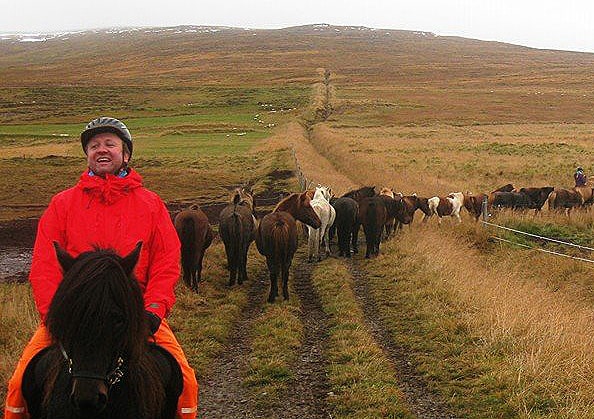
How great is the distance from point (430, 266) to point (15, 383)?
954 centimetres

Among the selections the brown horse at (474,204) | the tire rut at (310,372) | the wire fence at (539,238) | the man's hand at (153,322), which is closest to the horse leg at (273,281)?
the tire rut at (310,372)

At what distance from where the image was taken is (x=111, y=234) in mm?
3875

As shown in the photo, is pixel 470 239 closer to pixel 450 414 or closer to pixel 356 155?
pixel 450 414

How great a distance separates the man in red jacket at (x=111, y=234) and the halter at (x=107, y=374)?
57cm

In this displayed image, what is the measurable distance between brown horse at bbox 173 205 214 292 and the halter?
25.1ft

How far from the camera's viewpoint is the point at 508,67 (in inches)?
5138

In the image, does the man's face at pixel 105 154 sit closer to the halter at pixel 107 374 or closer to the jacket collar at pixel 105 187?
the jacket collar at pixel 105 187

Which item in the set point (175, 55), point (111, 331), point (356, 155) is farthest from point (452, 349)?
point (175, 55)

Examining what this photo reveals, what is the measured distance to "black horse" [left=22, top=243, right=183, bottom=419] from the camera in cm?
298

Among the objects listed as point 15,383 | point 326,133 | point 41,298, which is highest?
point 41,298

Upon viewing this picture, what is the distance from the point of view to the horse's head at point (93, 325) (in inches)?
117

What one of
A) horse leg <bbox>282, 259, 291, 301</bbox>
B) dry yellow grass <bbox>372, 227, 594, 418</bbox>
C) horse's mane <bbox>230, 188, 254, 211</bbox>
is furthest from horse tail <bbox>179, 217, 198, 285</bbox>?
dry yellow grass <bbox>372, 227, 594, 418</bbox>

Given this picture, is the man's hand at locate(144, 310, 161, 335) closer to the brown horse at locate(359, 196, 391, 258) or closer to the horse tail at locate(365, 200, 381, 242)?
the brown horse at locate(359, 196, 391, 258)

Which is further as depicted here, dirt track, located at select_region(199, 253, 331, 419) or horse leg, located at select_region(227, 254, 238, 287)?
horse leg, located at select_region(227, 254, 238, 287)
